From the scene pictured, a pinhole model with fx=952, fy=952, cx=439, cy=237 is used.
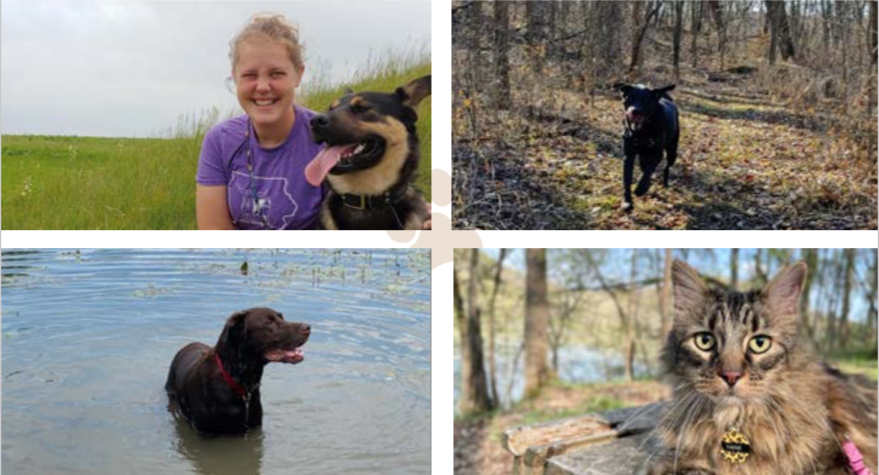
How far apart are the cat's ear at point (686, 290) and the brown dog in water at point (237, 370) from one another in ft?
4.59

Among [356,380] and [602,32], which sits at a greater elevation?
[602,32]

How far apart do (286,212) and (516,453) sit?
4.21 feet

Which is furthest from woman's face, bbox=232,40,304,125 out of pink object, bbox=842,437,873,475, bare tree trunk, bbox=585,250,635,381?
A: bare tree trunk, bbox=585,250,635,381

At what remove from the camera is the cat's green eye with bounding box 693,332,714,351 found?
10.5ft

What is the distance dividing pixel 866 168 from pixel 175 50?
2745mm

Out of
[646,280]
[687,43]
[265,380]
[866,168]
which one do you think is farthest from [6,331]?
[646,280]

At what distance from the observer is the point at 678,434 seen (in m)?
3.34

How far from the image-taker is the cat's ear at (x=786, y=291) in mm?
3178

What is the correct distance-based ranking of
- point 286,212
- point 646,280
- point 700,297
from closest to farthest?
1. point 700,297
2. point 286,212
3. point 646,280

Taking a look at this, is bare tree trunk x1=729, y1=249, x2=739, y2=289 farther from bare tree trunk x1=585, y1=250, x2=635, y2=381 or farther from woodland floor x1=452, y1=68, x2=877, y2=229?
woodland floor x1=452, y1=68, x2=877, y2=229

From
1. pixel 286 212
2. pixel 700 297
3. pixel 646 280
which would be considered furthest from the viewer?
pixel 646 280

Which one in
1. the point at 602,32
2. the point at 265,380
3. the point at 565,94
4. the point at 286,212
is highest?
the point at 602,32

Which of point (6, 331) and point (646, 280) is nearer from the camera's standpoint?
point (6, 331)

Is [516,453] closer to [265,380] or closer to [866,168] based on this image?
[265,380]
